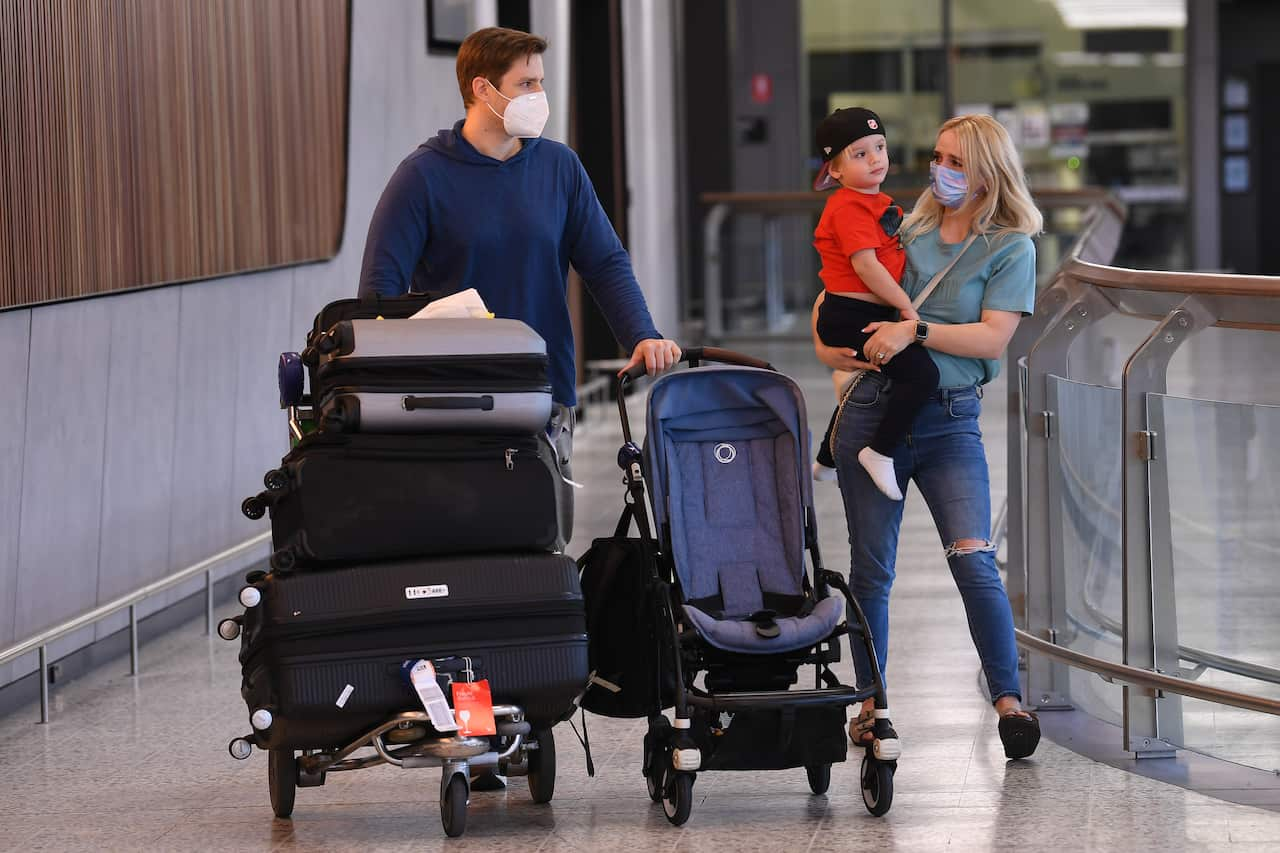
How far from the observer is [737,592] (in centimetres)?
357

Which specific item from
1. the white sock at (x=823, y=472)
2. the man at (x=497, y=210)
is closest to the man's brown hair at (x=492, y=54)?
the man at (x=497, y=210)

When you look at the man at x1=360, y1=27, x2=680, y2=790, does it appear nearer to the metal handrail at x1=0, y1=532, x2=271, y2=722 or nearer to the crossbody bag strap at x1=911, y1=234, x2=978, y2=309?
the crossbody bag strap at x1=911, y1=234, x2=978, y2=309

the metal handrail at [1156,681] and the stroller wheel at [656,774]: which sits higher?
the metal handrail at [1156,681]

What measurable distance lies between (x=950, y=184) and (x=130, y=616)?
2616 millimetres

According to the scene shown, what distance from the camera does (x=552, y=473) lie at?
3420mm

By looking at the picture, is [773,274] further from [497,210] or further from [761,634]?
[761,634]

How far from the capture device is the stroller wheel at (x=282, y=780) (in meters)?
3.58

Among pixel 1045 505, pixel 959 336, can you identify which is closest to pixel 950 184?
pixel 959 336

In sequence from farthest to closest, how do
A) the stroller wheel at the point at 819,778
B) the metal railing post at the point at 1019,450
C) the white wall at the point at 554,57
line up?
1. the white wall at the point at 554,57
2. the metal railing post at the point at 1019,450
3. the stroller wheel at the point at 819,778

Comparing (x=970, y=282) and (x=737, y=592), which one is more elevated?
(x=970, y=282)

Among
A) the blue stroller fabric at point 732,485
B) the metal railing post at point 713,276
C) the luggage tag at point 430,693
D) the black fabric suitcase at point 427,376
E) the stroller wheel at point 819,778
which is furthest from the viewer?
the metal railing post at point 713,276

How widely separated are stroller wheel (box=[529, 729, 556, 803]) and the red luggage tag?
36 centimetres

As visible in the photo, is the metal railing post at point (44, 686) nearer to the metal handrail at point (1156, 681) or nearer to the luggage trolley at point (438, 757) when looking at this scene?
the luggage trolley at point (438, 757)

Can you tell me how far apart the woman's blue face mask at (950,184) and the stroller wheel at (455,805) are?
1.48 m
